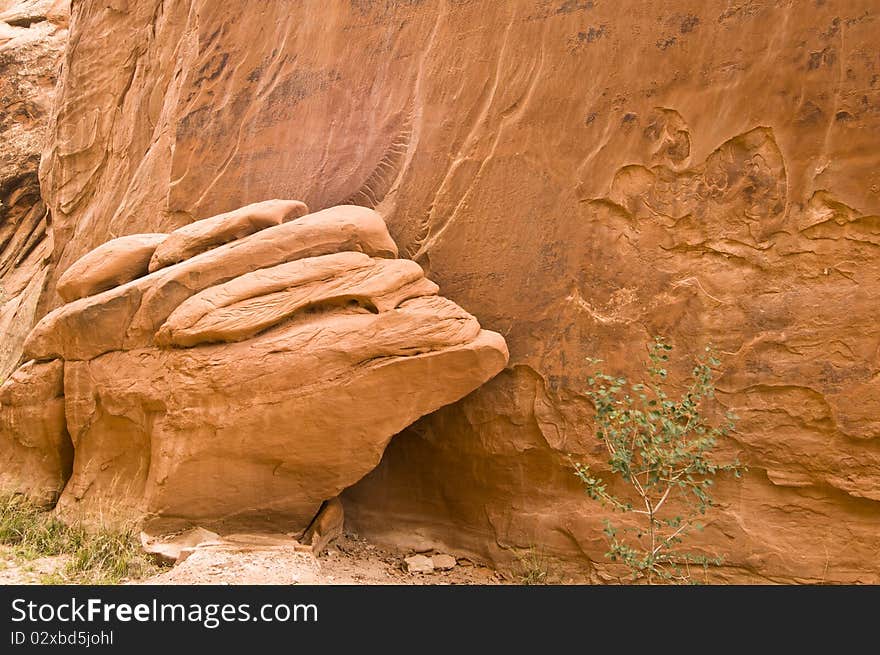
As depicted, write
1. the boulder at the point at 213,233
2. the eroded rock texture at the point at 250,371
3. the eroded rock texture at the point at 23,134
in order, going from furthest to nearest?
1. the eroded rock texture at the point at 23,134
2. the boulder at the point at 213,233
3. the eroded rock texture at the point at 250,371

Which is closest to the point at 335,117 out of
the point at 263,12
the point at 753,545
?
the point at 263,12

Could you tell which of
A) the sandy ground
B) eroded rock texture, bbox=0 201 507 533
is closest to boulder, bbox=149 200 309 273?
eroded rock texture, bbox=0 201 507 533

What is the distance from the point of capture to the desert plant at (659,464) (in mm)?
4633

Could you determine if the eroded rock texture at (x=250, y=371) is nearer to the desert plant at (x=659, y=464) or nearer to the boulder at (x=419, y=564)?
the boulder at (x=419, y=564)

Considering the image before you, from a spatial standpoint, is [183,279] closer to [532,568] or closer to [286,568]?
[286,568]

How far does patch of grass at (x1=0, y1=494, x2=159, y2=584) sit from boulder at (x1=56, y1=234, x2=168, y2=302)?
1.47 m

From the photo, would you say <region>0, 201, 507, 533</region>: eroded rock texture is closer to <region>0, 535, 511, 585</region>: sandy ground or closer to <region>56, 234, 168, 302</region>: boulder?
<region>56, 234, 168, 302</region>: boulder

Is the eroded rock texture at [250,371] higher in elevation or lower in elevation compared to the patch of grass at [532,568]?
higher

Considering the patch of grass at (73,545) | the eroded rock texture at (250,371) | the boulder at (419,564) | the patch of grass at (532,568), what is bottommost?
the patch of grass at (73,545)

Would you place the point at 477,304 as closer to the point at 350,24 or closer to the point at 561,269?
the point at 561,269

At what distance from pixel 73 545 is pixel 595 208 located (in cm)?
390

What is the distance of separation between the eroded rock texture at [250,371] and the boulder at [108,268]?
0.08 meters

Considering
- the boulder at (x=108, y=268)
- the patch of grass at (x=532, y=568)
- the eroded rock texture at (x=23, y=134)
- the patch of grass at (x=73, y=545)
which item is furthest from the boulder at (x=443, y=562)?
the eroded rock texture at (x=23, y=134)

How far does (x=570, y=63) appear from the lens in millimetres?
5715
